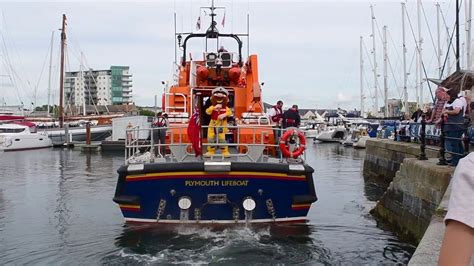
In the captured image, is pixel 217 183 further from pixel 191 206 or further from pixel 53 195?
pixel 53 195

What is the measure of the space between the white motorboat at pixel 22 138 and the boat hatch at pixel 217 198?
34.7 m

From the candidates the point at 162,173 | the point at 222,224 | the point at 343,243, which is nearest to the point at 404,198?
the point at 343,243

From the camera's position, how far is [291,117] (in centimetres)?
1289

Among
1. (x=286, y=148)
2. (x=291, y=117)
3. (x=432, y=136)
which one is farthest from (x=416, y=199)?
(x=432, y=136)

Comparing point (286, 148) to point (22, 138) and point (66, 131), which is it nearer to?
point (22, 138)

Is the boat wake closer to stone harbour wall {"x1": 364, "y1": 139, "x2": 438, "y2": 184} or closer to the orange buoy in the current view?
the orange buoy

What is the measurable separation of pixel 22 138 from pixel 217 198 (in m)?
37.2

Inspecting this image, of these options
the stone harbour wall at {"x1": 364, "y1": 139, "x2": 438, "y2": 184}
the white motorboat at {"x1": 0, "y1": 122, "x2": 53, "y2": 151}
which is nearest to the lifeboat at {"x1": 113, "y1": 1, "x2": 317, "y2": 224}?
the stone harbour wall at {"x1": 364, "y1": 139, "x2": 438, "y2": 184}

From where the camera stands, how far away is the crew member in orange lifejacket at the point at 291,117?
12766 millimetres

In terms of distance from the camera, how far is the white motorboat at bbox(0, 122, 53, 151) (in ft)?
134

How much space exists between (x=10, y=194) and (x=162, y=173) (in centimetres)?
925

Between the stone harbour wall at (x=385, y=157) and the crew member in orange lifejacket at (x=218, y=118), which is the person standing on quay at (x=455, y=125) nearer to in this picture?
the crew member in orange lifejacket at (x=218, y=118)

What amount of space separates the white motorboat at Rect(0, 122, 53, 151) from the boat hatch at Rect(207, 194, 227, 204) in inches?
1365

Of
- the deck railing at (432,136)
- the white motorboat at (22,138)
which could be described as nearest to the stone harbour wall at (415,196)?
the deck railing at (432,136)
